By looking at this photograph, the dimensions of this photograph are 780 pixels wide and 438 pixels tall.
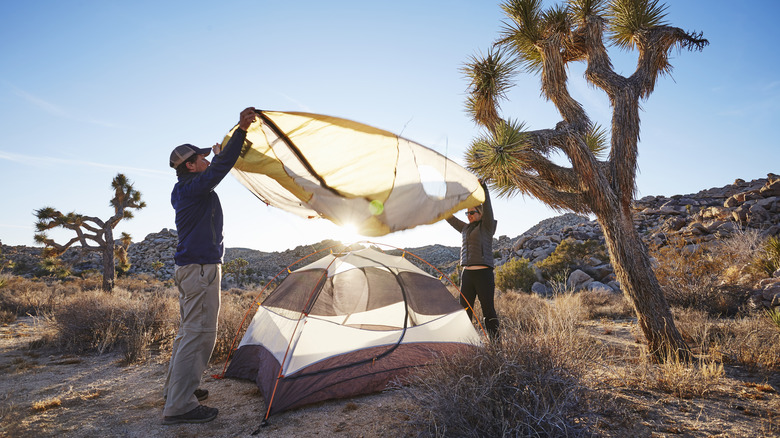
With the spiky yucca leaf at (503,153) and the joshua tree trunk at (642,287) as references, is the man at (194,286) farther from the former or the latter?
the joshua tree trunk at (642,287)

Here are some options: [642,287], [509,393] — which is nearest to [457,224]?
[642,287]

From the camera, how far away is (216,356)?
5.70m

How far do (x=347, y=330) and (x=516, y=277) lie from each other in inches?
419

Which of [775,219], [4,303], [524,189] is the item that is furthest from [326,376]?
[775,219]

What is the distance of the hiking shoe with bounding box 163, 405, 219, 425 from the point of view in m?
3.34

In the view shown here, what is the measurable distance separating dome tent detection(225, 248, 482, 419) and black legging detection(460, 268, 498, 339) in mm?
248

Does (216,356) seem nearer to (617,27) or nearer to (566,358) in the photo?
(566,358)

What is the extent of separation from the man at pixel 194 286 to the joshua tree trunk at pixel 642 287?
4681mm

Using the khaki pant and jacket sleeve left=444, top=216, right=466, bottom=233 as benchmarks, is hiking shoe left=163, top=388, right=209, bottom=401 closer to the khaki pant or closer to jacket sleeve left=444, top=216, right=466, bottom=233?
the khaki pant

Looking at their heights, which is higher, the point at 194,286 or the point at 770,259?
the point at 770,259

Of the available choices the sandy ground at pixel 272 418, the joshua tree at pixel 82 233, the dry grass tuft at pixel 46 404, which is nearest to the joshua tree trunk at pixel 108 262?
the joshua tree at pixel 82 233

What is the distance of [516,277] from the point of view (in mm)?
13719

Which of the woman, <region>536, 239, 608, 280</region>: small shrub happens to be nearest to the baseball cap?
the woman

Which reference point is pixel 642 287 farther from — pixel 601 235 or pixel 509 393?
pixel 601 235
